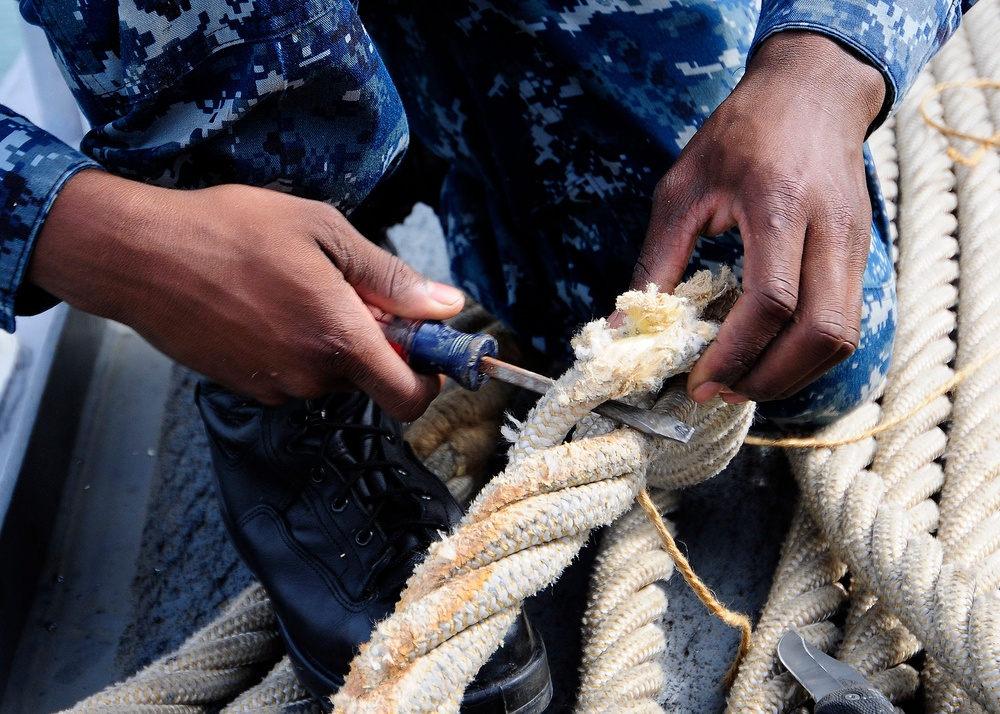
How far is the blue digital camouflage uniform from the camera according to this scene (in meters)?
0.67

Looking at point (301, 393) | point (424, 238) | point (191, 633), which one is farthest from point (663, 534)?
point (424, 238)

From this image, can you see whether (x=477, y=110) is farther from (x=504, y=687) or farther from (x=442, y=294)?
(x=504, y=687)

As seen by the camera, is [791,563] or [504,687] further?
[791,563]

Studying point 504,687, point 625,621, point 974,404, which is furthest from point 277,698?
point 974,404

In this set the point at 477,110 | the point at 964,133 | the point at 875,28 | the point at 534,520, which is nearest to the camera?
the point at 534,520

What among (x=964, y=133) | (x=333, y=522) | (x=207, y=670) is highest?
(x=964, y=133)

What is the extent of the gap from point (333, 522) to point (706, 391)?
1.22 ft

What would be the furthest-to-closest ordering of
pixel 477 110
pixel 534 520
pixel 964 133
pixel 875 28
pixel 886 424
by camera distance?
pixel 964 133 → pixel 477 110 → pixel 886 424 → pixel 875 28 → pixel 534 520

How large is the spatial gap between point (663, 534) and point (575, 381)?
0.16m

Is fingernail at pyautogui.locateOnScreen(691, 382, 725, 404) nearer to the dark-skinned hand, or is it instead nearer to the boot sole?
the dark-skinned hand

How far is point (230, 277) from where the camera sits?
64 centimetres

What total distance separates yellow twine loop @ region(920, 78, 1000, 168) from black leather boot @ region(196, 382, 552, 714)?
96 centimetres

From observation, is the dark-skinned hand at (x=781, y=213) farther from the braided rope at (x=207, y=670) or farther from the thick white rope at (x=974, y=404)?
the braided rope at (x=207, y=670)

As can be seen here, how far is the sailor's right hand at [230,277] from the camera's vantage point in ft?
2.07
